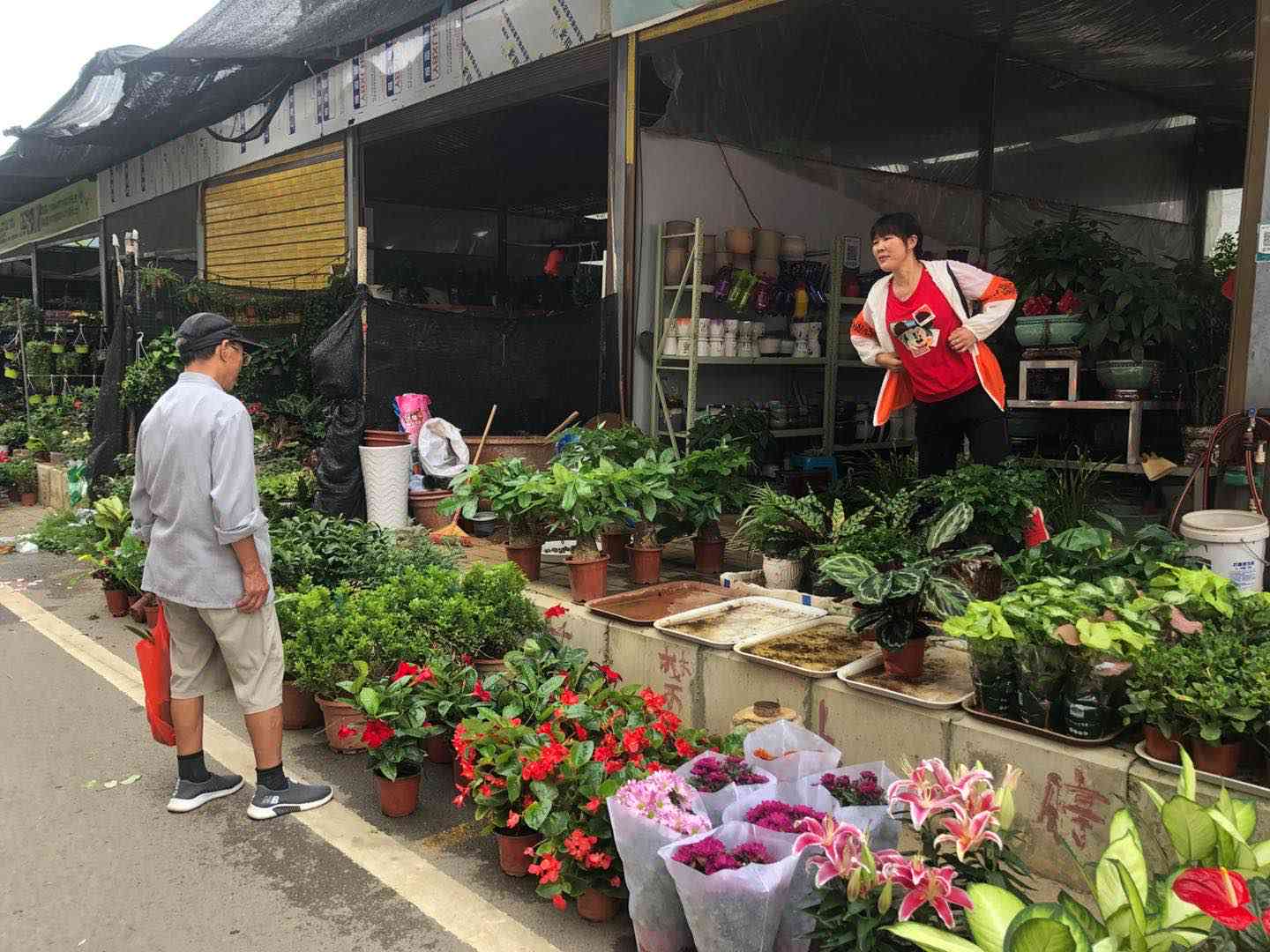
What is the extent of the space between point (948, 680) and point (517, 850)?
1.84m

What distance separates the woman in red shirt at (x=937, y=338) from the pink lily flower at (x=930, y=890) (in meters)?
3.61

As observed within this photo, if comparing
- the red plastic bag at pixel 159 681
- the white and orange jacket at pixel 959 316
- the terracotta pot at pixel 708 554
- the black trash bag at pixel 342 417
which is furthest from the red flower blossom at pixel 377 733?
the black trash bag at pixel 342 417

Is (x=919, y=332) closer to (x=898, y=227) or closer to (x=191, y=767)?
(x=898, y=227)

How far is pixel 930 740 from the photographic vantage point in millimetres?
3723

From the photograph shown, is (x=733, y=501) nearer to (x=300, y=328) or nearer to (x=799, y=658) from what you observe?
(x=799, y=658)

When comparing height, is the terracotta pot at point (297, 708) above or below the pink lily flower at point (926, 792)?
below

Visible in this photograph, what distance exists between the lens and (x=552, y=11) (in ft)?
27.1

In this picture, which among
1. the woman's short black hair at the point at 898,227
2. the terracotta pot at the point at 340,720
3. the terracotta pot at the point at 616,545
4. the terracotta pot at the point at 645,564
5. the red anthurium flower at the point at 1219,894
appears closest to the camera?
the red anthurium flower at the point at 1219,894

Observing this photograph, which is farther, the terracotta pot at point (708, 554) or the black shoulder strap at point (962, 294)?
the terracotta pot at point (708, 554)

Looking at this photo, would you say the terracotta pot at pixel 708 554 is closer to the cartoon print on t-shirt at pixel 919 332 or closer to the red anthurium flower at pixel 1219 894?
the cartoon print on t-shirt at pixel 919 332

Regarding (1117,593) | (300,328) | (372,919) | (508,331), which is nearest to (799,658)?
(1117,593)

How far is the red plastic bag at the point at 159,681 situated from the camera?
167 inches

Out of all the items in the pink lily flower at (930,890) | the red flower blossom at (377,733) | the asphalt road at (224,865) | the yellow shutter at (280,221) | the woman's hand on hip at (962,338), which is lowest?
the asphalt road at (224,865)

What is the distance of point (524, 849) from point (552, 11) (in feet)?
23.0
